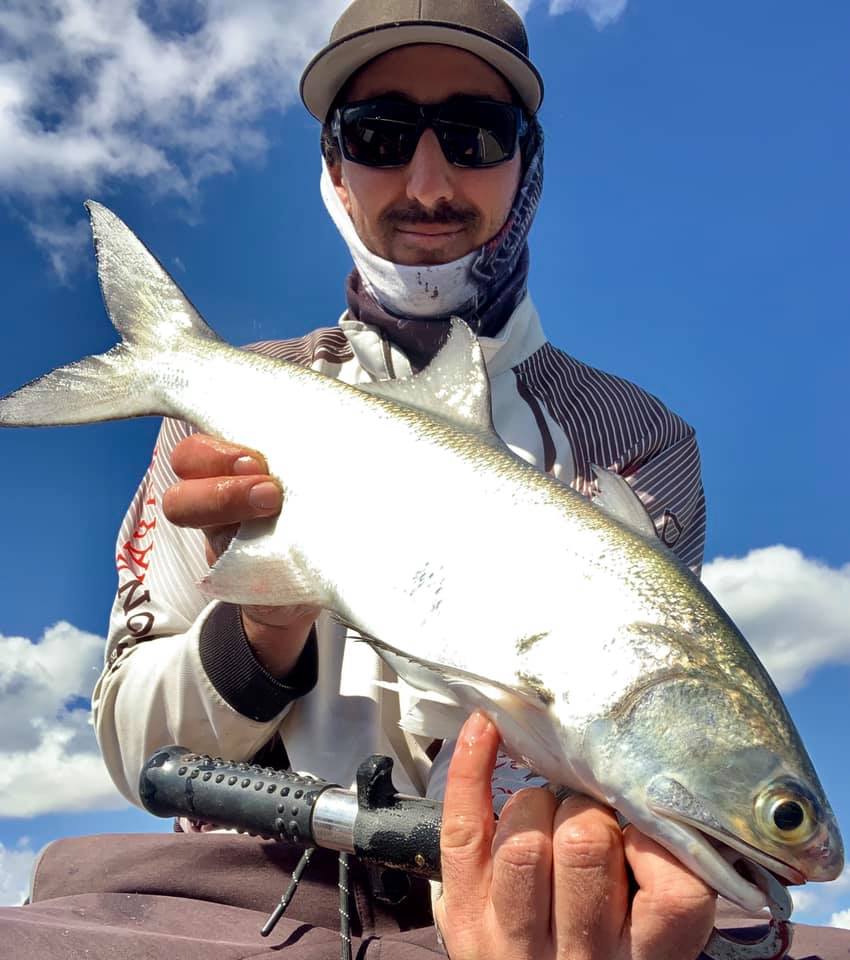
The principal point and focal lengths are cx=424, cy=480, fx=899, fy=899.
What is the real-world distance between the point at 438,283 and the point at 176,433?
53.2 inches

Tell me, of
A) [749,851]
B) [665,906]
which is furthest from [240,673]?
[749,851]

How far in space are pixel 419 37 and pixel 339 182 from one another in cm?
80

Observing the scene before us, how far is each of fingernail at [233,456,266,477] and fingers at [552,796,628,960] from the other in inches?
53.8

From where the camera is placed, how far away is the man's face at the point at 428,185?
3.97 metres

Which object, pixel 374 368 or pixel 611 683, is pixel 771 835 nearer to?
pixel 611 683

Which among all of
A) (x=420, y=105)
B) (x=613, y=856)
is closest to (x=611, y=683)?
(x=613, y=856)

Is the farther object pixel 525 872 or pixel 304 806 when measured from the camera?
pixel 304 806

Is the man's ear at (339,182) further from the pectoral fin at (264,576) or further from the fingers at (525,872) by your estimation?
the fingers at (525,872)

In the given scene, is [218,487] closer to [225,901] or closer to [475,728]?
[475,728]

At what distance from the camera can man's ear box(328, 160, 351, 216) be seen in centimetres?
434

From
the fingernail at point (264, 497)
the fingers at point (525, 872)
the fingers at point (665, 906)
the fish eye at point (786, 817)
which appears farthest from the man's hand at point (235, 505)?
the fish eye at point (786, 817)

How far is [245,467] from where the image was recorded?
9.15 feet

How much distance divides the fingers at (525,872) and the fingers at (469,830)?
6 cm

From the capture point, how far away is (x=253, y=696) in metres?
3.19
